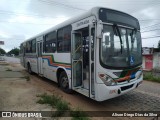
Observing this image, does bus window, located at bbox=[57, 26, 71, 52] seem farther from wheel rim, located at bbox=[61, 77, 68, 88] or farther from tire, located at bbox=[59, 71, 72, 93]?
wheel rim, located at bbox=[61, 77, 68, 88]

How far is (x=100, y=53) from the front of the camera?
4.52 metres

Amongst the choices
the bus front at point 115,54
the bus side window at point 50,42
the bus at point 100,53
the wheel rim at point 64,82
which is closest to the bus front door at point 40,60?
the bus side window at point 50,42

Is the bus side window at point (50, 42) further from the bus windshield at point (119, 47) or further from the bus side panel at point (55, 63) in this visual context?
the bus windshield at point (119, 47)

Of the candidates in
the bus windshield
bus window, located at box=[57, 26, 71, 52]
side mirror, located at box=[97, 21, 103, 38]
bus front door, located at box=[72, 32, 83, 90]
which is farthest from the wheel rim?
side mirror, located at box=[97, 21, 103, 38]

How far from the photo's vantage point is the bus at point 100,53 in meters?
4.54

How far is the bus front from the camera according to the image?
4.52 metres

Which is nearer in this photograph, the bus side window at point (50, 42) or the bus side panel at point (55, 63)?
the bus side panel at point (55, 63)

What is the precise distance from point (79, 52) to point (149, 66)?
18.5 meters

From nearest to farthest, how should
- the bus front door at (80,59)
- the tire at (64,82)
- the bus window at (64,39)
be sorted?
1. the bus front door at (80,59)
2. the bus window at (64,39)
3. the tire at (64,82)

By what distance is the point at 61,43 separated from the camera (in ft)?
22.6

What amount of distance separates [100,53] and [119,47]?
78 cm

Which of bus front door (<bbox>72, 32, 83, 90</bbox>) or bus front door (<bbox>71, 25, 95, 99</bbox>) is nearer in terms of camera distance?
bus front door (<bbox>71, 25, 95, 99</bbox>)

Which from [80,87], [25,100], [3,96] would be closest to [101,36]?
[80,87]

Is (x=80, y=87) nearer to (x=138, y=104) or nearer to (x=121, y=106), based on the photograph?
(x=121, y=106)
